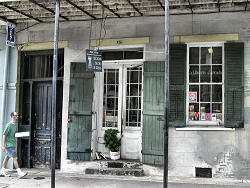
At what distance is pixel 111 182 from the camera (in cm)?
808

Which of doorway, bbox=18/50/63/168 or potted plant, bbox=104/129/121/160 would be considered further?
doorway, bbox=18/50/63/168

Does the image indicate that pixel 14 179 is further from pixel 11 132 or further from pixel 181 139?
pixel 181 139

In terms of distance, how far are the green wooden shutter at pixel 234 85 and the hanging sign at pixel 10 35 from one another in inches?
246

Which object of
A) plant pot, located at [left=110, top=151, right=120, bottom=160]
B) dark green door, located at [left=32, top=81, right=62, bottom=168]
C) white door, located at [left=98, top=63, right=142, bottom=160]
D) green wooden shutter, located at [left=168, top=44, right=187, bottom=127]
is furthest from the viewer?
dark green door, located at [left=32, top=81, right=62, bottom=168]

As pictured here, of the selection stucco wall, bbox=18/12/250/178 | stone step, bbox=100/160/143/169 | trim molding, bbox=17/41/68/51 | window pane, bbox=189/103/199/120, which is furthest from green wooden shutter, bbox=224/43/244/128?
trim molding, bbox=17/41/68/51

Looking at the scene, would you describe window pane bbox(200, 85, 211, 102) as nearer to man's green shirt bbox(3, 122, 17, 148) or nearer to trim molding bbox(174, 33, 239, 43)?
trim molding bbox(174, 33, 239, 43)

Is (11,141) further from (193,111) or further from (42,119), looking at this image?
(193,111)

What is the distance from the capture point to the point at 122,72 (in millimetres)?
9391

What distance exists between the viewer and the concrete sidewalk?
25.3 feet

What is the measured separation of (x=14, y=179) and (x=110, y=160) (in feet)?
8.64

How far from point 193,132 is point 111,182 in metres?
2.46

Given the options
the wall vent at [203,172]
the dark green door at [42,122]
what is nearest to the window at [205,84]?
the wall vent at [203,172]

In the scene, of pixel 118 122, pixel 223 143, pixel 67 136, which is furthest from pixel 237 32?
pixel 67 136

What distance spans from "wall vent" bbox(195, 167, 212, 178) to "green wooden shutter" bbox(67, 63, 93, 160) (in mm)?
2971
